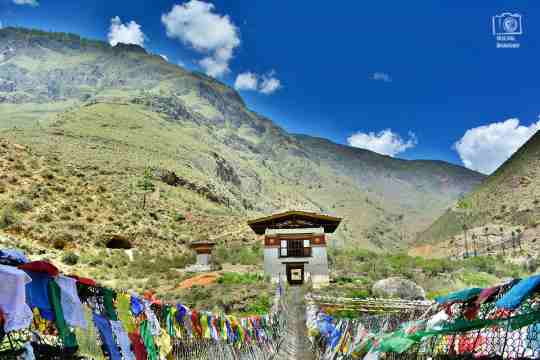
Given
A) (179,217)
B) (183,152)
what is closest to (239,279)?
(179,217)

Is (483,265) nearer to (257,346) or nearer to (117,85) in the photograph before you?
(257,346)

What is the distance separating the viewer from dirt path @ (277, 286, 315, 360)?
13.4m

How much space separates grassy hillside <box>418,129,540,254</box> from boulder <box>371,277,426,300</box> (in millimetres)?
41428

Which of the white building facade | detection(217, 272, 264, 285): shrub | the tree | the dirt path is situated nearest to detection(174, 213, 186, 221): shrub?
the tree

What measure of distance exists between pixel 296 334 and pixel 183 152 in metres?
69.3

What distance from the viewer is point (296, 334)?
56.6ft

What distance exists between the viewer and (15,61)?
19125cm

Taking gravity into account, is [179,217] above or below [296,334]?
above

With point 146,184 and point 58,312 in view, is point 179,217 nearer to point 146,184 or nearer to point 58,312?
point 146,184

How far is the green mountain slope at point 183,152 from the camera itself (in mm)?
59625

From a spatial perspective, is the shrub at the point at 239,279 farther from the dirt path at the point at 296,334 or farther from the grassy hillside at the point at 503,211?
the grassy hillside at the point at 503,211

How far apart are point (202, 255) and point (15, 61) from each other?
202603mm

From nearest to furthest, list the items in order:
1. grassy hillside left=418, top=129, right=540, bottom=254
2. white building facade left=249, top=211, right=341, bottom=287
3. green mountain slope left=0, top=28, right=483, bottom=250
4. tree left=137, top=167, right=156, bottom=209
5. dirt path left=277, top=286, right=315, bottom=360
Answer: dirt path left=277, top=286, right=315, bottom=360
white building facade left=249, top=211, right=341, bottom=287
tree left=137, top=167, right=156, bottom=209
green mountain slope left=0, top=28, right=483, bottom=250
grassy hillside left=418, top=129, right=540, bottom=254

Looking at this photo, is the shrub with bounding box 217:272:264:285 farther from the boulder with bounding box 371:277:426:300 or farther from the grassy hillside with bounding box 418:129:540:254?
the grassy hillside with bounding box 418:129:540:254
